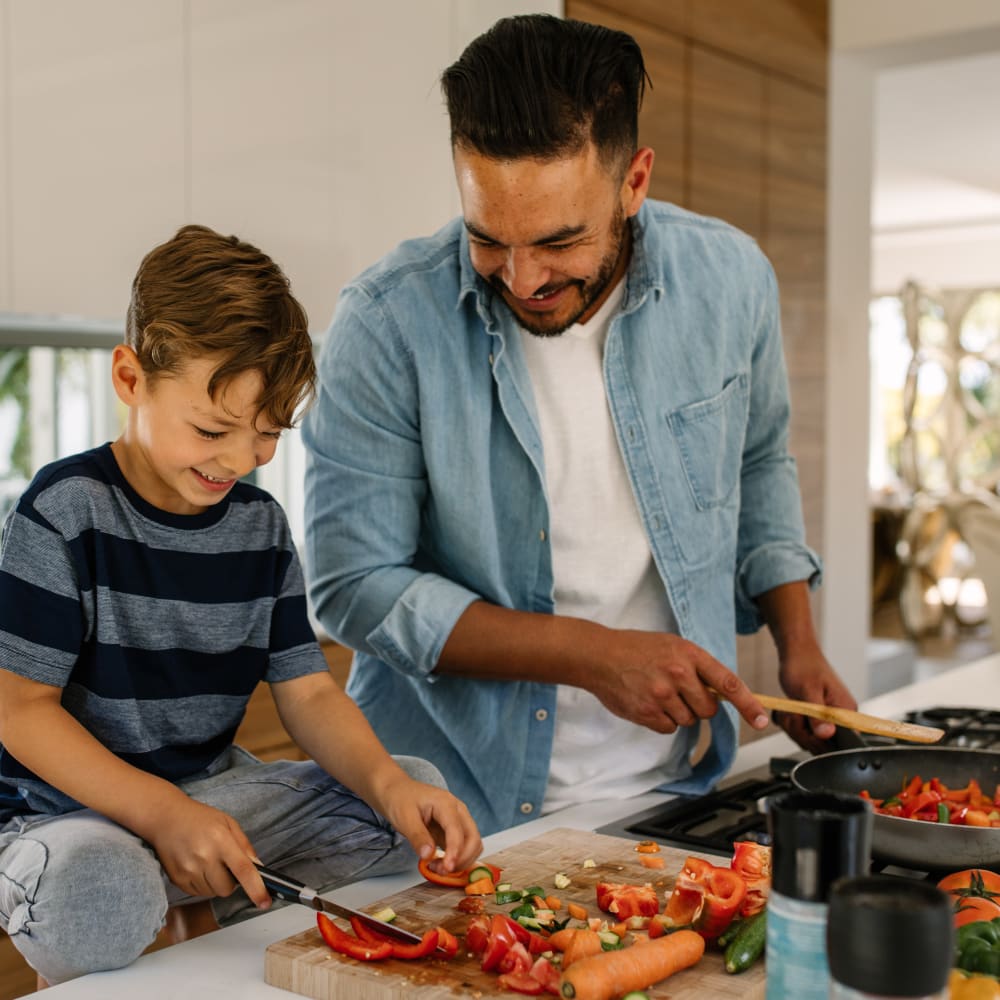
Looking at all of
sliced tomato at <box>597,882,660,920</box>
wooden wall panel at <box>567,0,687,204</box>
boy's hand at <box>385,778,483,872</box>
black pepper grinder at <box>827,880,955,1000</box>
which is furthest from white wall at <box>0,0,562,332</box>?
black pepper grinder at <box>827,880,955,1000</box>

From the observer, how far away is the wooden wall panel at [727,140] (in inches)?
159

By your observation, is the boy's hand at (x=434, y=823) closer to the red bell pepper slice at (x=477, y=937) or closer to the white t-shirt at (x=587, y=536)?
the red bell pepper slice at (x=477, y=937)

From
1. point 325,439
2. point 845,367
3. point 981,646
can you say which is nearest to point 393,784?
point 325,439

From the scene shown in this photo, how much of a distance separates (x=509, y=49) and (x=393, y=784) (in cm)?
77

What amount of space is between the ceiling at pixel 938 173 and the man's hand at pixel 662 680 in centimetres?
381

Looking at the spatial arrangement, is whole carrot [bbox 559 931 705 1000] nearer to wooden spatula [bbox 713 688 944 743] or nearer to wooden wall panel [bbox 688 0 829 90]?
wooden spatula [bbox 713 688 944 743]

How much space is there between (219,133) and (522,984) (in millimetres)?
2234

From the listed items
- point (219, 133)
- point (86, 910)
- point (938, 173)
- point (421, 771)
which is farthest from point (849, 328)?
point (938, 173)

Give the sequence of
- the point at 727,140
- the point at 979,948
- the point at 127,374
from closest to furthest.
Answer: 1. the point at 979,948
2. the point at 127,374
3. the point at 727,140

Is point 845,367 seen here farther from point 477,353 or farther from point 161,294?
point 161,294

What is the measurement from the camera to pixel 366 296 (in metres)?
1.64

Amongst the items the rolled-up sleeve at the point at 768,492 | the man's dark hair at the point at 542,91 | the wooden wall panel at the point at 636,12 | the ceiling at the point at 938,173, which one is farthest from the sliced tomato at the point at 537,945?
the ceiling at the point at 938,173

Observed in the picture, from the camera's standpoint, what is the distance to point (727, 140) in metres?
4.19

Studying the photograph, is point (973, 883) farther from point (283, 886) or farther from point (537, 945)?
point (283, 886)
